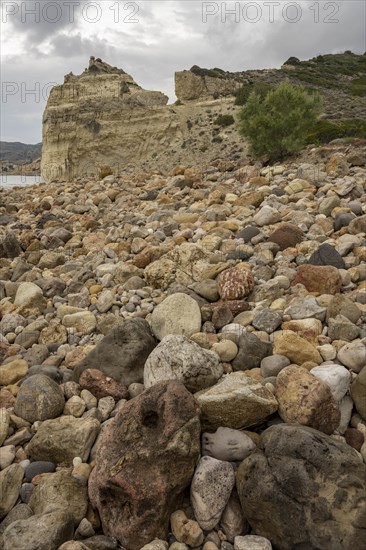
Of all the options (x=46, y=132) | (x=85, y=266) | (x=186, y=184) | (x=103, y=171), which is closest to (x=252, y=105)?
(x=103, y=171)

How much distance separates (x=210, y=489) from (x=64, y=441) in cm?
129

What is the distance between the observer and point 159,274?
6.29 m

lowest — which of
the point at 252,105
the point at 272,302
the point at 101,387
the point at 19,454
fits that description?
the point at 19,454

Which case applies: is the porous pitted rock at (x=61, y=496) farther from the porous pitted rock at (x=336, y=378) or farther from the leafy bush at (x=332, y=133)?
the leafy bush at (x=332, y=133)

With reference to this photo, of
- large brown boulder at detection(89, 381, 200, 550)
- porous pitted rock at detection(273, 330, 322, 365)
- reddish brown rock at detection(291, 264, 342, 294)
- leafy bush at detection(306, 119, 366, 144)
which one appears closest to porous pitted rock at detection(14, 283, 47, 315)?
large brown boulder at detection(89, 381, 200, 550)

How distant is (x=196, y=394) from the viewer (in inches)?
145

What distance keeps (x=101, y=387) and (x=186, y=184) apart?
31.0 ft

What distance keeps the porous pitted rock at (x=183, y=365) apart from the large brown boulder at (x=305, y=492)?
2.97 ft

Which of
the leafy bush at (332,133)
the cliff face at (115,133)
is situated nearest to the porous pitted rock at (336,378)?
the leafy bush at (332,133)

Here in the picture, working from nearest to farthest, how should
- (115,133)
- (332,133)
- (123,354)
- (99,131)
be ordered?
(123,354) → (332,133) → (99,131) → (115,133)

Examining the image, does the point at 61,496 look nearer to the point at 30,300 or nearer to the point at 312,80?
the point at 30,300

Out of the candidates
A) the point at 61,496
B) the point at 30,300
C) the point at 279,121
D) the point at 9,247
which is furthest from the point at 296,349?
the point at 279,121

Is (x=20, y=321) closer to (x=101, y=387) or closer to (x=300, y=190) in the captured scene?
(x=101, y=387)

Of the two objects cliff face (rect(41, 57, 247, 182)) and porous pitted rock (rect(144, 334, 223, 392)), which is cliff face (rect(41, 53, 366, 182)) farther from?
porous pitted rock (rect(144, 334, 223, 392))
